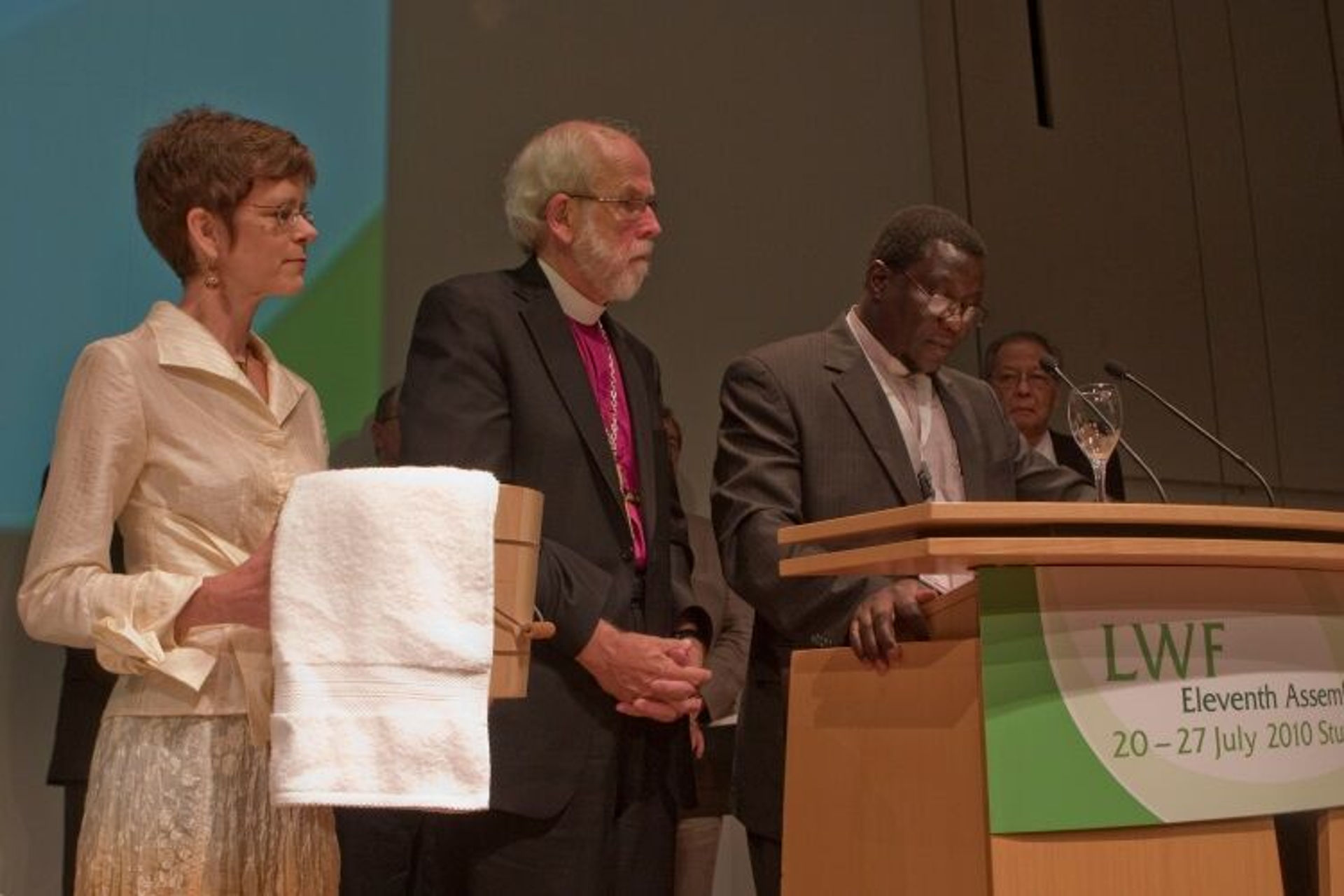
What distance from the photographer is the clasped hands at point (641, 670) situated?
2180 mm

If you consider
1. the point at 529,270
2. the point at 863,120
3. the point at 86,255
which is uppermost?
the point at 863,120

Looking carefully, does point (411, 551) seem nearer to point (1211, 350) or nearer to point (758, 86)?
point (758, 86)

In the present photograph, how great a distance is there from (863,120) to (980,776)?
12.1ft

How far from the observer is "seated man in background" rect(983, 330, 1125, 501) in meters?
4.50

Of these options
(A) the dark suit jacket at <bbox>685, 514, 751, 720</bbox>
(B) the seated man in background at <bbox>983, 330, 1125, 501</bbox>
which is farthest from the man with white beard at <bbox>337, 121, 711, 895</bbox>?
(B) the seated man in background at <bbox>983, 330, 1125, 501</bbox>

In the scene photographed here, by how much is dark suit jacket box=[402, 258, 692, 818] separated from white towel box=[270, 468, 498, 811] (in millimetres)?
471

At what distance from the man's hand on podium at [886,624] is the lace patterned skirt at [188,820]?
0.77 meters

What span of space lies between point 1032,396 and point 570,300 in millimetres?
2381

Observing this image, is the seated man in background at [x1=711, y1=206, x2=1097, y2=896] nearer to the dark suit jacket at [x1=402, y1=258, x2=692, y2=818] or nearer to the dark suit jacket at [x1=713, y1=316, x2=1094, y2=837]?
the dark suit jacket at [x1=713, y1=316, x2=1094, y2=837]

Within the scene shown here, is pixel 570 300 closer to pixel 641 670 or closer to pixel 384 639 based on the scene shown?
pixel 641 670

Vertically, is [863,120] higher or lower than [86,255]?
higher

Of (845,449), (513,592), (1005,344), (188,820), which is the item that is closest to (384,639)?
(513,592)

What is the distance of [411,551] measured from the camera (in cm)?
165

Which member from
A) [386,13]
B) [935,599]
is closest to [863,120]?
[386,13]
